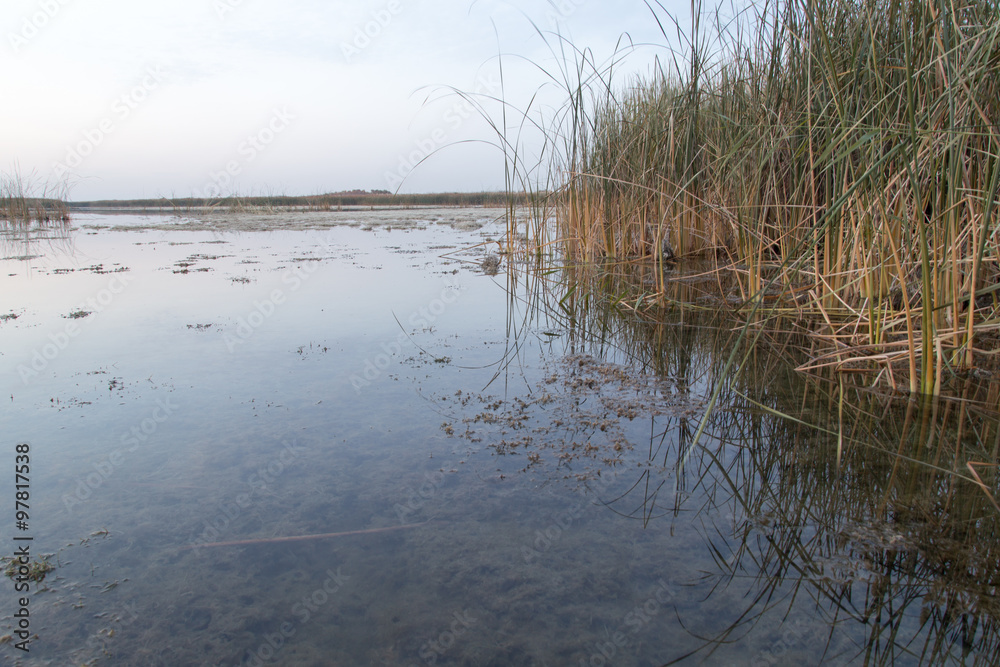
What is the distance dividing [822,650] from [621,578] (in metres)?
0.35

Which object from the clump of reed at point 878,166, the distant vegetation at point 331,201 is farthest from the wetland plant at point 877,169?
the distant vegetation at point 331,201

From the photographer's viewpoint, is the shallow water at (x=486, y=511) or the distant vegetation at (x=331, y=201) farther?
the distant vegetation at (x=331, y=201)

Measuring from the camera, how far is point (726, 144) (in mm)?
3627

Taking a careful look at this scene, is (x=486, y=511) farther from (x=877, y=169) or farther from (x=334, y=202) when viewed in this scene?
(x=334, y=202)

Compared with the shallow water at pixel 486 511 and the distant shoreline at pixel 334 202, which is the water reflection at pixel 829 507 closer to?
the shallow water at pixel 486 511

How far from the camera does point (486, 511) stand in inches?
55.6

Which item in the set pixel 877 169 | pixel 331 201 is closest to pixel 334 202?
pixel 331 201

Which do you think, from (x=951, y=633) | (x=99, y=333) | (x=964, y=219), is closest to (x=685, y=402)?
(x=951, y=633)

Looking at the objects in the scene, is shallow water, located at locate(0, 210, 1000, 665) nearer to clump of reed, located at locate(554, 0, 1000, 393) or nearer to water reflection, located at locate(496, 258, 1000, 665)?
water reflection, located at locate(496, 258, 1000, 665)

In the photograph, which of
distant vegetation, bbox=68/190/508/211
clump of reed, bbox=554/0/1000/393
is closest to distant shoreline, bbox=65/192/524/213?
distant vegetation, bbox=68/190/508/211

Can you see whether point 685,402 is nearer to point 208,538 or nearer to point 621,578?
point 621,578

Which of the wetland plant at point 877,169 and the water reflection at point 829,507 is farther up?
the wetland plant at point 877,169

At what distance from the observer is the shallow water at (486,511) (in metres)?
1.01

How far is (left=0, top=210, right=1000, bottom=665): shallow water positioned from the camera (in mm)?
1011
